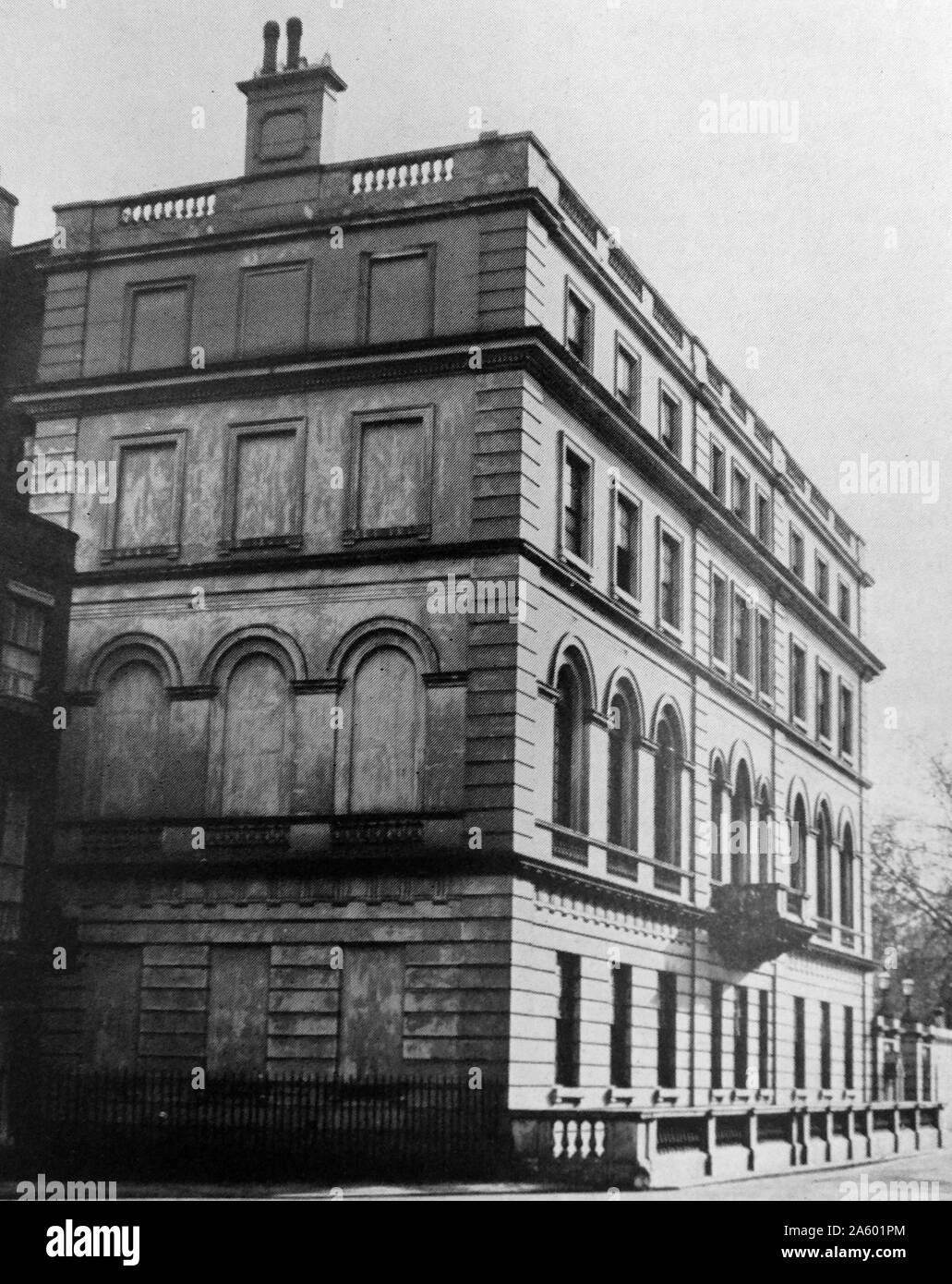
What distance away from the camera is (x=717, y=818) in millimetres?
39594

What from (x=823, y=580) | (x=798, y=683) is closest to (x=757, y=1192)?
(x=798, y=683)

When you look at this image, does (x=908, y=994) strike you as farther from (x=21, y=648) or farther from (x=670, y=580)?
(x=21, y=648)

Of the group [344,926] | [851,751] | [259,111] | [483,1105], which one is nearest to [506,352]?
[259,111]

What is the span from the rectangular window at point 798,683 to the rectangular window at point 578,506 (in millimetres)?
13036

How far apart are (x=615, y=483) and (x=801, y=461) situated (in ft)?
38.2

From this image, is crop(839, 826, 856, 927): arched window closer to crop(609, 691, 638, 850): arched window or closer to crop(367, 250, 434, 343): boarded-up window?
crop(609, 691, 638, 850): arched window

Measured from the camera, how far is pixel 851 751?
4891 centimetres

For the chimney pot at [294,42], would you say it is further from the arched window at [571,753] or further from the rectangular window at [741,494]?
the rectangular window at [741,494]

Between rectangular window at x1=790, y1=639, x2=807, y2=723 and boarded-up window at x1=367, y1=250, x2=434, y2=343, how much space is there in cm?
1667

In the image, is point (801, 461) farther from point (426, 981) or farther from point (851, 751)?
point (426, 981)

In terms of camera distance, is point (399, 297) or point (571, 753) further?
point (571, 753)

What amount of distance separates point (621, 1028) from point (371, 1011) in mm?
6360

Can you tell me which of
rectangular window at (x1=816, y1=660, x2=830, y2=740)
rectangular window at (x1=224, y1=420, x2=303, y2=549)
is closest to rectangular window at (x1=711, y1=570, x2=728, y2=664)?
rectangular window at (x1=816, y1=660, x2=830, y2=740)

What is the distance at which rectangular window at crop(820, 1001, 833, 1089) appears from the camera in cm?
4556
